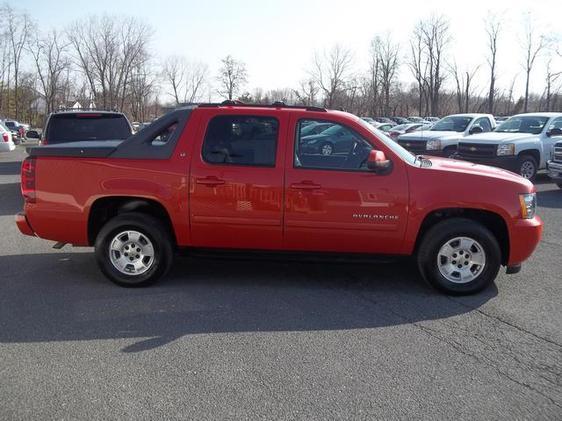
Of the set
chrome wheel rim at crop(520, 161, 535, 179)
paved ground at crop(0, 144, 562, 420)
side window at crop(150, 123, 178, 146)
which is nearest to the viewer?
paved ground at crop(0, 144, 562, 420)

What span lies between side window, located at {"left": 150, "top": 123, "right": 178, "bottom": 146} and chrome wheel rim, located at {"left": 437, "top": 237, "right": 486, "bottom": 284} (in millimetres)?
2923

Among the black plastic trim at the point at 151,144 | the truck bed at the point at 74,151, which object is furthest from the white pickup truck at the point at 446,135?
the truck bed at the point at 74,151

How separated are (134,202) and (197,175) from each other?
0.77m

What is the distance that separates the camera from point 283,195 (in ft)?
16.4

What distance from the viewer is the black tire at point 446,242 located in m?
5.04

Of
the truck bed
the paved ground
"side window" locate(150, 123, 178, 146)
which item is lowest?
the paved ground

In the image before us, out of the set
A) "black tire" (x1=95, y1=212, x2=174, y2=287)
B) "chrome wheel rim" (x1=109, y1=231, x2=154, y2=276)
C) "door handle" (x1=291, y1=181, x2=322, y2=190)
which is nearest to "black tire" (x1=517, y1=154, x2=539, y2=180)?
"door handle" (x1=291, y1=181, x2=322, y2=190)

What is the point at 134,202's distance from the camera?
530 centimetres

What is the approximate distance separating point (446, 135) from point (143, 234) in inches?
512

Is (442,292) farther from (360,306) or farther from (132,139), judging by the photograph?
(132,139)

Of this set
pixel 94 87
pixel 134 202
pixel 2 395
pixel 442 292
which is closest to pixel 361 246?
pixel 442 292

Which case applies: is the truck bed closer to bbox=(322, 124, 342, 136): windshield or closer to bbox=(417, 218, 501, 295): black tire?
bbox=(322, 124, 342, 136): windshield

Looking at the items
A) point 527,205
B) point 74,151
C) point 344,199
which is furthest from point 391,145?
point 74,151

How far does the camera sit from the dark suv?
948 centimetres
